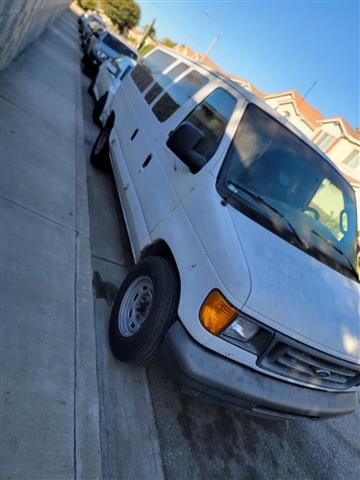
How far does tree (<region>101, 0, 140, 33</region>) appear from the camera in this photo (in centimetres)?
4844

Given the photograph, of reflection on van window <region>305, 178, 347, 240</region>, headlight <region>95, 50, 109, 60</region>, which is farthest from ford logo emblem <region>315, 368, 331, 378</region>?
headlight <region>95, 50, 109, 60</region>

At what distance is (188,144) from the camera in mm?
2705

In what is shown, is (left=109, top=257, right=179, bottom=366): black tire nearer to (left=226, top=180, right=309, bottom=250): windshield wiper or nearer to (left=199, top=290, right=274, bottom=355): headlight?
(left=199, top=290, right=274, bottom=355): headlight

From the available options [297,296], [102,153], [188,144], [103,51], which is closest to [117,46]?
[103,51]

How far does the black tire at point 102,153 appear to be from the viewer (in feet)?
→ 18.0

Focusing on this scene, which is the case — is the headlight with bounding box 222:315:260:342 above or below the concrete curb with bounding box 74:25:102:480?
above

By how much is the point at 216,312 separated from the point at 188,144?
4.45 feet

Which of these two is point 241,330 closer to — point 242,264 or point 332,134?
point 242,264

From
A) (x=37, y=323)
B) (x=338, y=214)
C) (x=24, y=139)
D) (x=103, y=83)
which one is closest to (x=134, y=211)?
(x=37, y=323)

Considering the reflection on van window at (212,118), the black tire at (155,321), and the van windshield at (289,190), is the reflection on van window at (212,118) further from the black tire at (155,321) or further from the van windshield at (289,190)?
the black tire at (155,321)

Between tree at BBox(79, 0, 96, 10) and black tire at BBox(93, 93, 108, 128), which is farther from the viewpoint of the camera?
tree at BBox(79, 0, 96, 10)

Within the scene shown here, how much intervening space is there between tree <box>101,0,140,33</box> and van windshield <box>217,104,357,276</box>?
56086 millimetres

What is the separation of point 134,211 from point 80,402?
6.36 feet

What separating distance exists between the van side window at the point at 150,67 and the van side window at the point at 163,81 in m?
0.29
